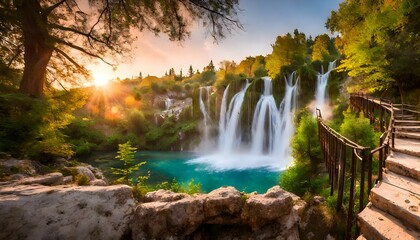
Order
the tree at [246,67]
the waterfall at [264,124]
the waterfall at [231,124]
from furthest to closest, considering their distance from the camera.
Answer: the tree at [246,67], the waterfall at [231,124], the waterfall at [264,124]

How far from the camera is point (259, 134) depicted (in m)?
28.8

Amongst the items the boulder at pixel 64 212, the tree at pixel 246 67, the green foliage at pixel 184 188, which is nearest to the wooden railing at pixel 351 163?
the boulder at pixel 64 212

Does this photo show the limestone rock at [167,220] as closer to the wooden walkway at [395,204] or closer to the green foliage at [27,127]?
the wooden walkway at [395,204]

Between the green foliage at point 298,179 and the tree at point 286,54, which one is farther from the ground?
the tree at point 286,54

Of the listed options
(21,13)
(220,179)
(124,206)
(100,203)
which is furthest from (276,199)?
(220,179)

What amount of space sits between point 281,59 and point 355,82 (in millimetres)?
20971

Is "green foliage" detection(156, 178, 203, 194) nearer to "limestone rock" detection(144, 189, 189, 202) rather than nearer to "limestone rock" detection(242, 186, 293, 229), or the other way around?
"limestone rock" detection(144, 189, 189, 202)

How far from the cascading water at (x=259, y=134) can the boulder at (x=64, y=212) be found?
61.3 feet

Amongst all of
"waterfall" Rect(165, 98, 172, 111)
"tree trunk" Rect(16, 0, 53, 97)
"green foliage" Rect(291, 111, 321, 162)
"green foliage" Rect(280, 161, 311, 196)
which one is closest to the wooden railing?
"green foliage" Rect(291, 111, 321, 162)

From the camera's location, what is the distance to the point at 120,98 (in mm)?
56719

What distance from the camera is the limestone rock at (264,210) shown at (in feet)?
16.6

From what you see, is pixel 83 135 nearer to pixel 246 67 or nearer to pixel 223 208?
pixel 223 208

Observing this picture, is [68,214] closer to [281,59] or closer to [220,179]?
[220,179]

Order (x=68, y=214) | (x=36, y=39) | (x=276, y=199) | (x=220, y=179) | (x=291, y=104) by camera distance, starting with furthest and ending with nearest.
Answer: (x=291, y=104)
(x=220, y=179)
(x=36, y=39)
(x=276, y=199)
(x=68, y=214)
